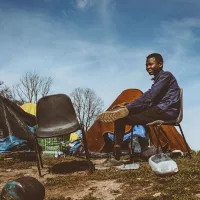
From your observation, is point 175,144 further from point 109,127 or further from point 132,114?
point 132,114

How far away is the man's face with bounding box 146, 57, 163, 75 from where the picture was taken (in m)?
5.21

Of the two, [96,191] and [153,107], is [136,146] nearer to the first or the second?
[153,107]

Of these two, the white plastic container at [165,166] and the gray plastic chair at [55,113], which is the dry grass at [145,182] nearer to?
the white plastic container at [165,166]

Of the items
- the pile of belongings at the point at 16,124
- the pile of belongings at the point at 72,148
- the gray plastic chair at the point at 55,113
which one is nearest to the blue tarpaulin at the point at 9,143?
the pile of belongings at the point at 16,124

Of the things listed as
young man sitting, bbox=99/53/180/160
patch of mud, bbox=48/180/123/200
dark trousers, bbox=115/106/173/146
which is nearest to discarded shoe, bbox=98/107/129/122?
young man sitting, bbox=99/53/180/160

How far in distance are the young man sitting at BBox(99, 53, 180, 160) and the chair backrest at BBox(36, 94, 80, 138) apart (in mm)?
898

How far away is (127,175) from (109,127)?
3674 millimetres

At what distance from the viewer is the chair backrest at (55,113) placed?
212 inches

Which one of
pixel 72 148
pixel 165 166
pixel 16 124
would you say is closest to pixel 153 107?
pixel 165 166

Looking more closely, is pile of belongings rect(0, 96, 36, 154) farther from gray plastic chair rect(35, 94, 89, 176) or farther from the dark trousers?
the dark trousers

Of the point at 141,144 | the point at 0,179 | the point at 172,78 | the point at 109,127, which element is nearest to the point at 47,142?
the point at 109,127

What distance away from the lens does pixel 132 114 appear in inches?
194

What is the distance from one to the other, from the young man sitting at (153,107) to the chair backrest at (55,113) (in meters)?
0.90

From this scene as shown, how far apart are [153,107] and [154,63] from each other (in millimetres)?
922
